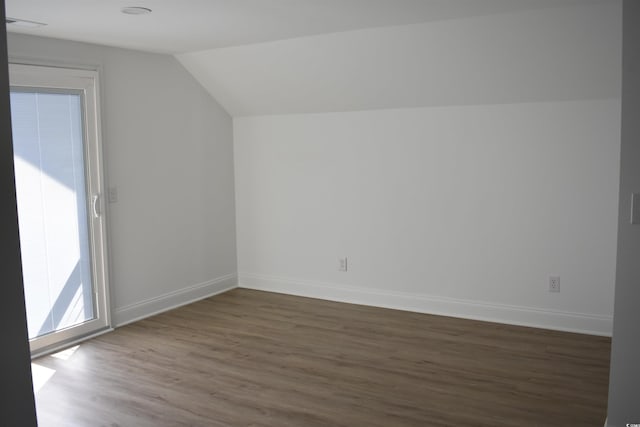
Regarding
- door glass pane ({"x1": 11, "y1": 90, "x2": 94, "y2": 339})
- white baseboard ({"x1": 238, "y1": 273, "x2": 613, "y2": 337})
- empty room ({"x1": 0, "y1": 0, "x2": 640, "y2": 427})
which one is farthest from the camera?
white baseboard ({"x1": 238, "y1": 273, "x2": 613, "y2": 337})

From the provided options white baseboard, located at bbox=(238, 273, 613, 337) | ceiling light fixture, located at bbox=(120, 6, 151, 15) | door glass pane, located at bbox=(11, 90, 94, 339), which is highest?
ceiling light fixture, located at bbox=(120, 6, 151, 15)

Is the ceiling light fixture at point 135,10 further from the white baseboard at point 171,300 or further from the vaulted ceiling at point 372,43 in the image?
the white baseboard at point 171,300

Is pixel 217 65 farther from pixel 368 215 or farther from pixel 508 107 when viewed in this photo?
pixel 508 107

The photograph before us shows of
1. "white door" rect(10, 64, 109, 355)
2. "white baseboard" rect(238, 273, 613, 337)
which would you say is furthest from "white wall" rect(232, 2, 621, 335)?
"white door" rect(10, 64, 109, 355)

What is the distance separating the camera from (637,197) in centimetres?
246

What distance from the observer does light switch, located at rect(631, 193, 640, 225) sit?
2455mm

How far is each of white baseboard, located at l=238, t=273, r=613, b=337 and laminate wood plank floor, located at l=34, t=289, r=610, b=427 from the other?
4.6 inches

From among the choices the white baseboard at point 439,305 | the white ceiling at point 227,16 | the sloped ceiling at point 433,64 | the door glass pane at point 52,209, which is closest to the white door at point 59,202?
the door glass pane at point 52,209

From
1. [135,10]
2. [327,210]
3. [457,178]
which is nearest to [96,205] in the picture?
[135,10]

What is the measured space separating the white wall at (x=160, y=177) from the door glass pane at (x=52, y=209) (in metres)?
0.26

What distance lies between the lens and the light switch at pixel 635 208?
246cm

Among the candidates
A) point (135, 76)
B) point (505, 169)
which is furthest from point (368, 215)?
point (135, 76)

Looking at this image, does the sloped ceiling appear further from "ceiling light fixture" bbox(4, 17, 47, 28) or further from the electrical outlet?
"ceiling light fixture" bbox(4, 17, 47, 28)

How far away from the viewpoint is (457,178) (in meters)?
4.76
